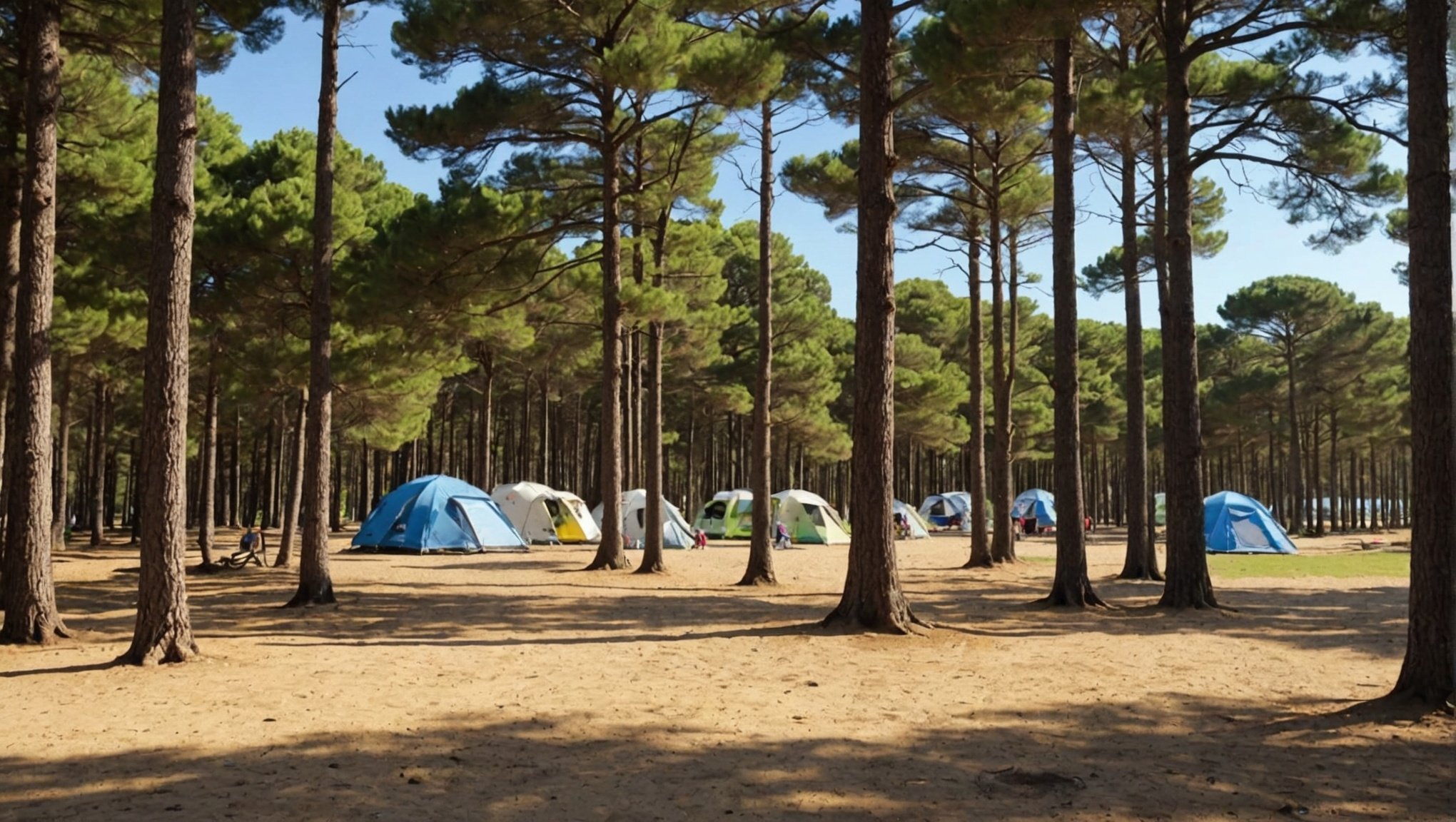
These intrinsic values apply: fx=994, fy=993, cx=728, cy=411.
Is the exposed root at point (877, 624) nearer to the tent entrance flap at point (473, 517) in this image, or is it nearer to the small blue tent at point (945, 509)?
the tent entrance flap at point (473, 517)

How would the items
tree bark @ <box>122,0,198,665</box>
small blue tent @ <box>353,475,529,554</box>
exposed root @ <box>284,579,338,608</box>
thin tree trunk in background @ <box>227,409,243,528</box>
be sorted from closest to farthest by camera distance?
tree bark @ <box>122,0,198,665</box>
exposed root @ <box>284,579,338,608</box>
small blue tent @ <box>353,475,529,554</box>
thin tree trunk in background @ <box>227,409,243,528</box>

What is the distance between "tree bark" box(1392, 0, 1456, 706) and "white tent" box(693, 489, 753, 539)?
21812 mm

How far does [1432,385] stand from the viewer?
522cm

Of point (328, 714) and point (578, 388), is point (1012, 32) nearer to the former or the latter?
point (328, 714)

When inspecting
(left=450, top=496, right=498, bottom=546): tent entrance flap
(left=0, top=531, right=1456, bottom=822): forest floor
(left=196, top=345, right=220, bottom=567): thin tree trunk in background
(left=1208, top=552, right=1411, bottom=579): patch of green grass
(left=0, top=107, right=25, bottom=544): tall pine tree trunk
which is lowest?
(left=1208, top=552, right=1411, bottom=579): patch of green grass

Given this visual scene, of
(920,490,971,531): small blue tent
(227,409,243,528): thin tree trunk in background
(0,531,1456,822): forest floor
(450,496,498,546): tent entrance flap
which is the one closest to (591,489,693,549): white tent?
(450,496,498,546): tent entrance flap

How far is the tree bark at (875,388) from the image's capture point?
8.52 m

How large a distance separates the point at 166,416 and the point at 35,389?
5.91 ft

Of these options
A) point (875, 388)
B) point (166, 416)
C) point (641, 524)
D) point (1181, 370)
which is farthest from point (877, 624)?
point (641, 524)

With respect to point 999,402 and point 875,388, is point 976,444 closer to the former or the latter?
point 999,402

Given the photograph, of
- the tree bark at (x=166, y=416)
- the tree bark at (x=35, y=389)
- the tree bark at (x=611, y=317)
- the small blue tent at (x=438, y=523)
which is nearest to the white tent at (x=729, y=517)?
the small blue tent at (x=438, y=523)

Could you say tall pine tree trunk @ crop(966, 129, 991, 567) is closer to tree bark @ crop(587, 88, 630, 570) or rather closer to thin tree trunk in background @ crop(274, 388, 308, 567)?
tree bark @ crop(587, 88, 630, 570)

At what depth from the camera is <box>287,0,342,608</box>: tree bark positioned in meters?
10.0

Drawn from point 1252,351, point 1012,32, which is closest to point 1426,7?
point 1012,32
